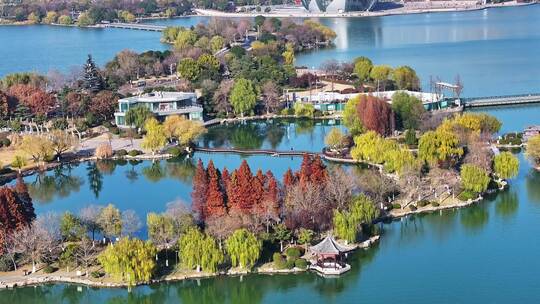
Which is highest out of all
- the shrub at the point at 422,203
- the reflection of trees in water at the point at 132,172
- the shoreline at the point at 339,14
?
the shoreline at the point at 339,14

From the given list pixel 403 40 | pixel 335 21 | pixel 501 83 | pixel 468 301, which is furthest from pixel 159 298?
pixel 335 21

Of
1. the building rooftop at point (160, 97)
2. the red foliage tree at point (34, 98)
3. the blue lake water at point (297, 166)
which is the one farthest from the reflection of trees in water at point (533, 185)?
the red foliage tree at point (34, 98)

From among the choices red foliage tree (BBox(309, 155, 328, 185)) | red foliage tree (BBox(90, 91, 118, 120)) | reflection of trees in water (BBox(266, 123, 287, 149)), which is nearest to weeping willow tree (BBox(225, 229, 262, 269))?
red foliage tree (BBox(309, 155, 328, 185))

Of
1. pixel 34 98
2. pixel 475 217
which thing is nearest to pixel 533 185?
pixel 475 217

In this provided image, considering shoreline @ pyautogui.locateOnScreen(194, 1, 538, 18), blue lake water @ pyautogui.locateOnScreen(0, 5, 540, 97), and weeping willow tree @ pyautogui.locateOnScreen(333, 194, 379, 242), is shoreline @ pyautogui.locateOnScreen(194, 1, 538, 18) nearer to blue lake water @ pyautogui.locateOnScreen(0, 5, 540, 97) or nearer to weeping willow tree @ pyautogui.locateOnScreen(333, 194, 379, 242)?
blue lake water @ pyautogui.locateOnScreen(0, 5, 540, 97)

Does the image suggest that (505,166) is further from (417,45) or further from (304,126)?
(417,45)

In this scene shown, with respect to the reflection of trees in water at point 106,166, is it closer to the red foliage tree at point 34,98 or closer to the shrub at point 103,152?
the shrub at point 103,152
